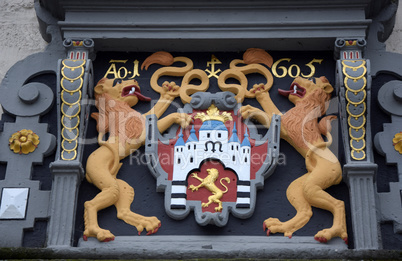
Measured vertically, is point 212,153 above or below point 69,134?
below

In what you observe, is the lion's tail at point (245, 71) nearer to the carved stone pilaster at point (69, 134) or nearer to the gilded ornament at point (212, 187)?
the gilded ornament at point (212, 187)

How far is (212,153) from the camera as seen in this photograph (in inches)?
310

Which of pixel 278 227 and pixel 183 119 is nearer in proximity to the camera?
pixel 278 227

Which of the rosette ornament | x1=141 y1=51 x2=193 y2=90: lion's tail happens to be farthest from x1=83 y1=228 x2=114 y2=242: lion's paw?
x1=141 y1=51 x2=193 y2=90: lion's tail

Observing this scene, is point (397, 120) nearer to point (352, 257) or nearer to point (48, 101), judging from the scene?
point (352, 257)

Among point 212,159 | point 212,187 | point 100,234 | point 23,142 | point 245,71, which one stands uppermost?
point 245,71

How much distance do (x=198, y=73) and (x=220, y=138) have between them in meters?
0.66

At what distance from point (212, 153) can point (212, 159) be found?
0.16 ft

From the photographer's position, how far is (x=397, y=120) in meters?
8.05

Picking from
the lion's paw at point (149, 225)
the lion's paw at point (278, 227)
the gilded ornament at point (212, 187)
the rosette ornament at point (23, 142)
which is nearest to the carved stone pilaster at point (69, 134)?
the rosette ornament at point (23, 142)

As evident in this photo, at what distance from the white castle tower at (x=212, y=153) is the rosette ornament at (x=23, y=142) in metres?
1.13

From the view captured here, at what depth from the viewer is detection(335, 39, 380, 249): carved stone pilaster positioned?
24.5ft

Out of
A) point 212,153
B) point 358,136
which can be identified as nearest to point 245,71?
point 212,153

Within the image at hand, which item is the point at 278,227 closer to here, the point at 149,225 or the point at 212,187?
the point at 212,187
